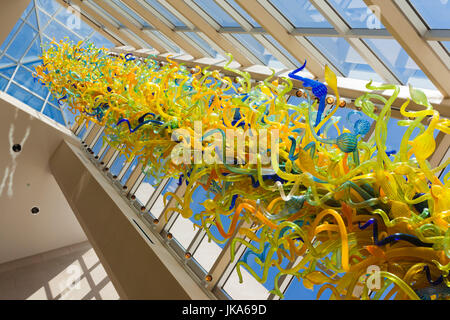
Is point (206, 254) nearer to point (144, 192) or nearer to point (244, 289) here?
point (244, 289)

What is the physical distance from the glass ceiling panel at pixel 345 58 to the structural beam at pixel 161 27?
165 inches

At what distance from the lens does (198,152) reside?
5.36ft

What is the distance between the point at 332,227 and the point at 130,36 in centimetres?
1420

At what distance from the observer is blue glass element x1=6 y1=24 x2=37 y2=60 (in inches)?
530

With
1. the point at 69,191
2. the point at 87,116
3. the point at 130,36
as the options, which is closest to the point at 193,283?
the point at 87,116

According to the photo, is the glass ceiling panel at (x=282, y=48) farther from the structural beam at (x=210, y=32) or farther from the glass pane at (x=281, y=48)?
Answer: the structural beam at (x=210, y=32)

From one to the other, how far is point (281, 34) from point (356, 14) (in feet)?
4.07

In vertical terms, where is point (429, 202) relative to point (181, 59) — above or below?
below

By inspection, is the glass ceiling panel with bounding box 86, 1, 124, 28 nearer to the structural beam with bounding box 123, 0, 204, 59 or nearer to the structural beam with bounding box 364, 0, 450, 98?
the structural beam with bounding box 123, 0, 204, 59

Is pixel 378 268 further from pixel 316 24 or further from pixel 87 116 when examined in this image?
pixel 316 24

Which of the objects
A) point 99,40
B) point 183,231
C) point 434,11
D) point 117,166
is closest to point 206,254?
point 183,231

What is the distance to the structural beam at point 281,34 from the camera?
492 centimetres

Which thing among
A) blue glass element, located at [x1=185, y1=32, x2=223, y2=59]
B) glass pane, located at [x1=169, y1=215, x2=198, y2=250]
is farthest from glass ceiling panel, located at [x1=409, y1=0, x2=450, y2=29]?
blue glass element, located at [x1=185, y1=32, x2=223, y2=59]

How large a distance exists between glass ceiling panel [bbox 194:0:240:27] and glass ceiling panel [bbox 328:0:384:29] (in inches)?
103
